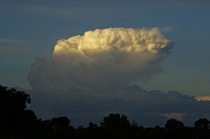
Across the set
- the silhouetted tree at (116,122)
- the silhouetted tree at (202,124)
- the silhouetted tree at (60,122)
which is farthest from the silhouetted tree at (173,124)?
the silhouetted tree at (60,122)

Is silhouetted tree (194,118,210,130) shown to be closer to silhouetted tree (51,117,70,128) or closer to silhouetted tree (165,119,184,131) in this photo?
silhouetted tree (165,119,184,131)

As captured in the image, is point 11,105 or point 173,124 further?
point 173,124

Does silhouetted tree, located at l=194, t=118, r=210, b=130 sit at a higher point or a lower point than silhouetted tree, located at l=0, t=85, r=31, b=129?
higher

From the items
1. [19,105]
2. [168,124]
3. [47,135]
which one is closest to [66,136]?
[47,135]

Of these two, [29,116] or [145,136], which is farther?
[145,136]

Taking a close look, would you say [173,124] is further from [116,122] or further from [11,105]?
[11,105]

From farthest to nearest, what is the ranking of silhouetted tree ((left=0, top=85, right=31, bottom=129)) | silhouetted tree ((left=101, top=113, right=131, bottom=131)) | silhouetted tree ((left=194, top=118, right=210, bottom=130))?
silhouetted tree ((left=194, top=118, right=210, bottom=130)) < silhouetted tree ((left=101, top=113, right=131, bottom=131)) < silhouetted tree ((left=0, top=85, right=31, bottom=129))

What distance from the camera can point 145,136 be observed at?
106500 mm

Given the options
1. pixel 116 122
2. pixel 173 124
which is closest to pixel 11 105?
pixel 116 122

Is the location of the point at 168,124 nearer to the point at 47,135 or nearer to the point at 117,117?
the point at 117,117

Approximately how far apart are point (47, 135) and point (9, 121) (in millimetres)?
18961

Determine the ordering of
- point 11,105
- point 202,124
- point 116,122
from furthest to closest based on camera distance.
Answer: point 202,124
point 116,122
point 11,105

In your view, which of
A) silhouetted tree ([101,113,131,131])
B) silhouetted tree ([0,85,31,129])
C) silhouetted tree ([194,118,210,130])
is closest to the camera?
silhouetted tree ([0,85,31,129])

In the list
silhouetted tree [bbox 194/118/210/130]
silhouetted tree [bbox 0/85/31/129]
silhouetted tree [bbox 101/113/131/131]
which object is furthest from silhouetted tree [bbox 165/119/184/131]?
silhouetted tree [bbox 0/85/31/129]
